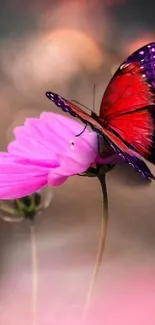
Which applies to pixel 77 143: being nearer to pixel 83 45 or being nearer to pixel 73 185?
pixel 73 185

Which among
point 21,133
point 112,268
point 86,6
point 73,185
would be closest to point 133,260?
point 112,268

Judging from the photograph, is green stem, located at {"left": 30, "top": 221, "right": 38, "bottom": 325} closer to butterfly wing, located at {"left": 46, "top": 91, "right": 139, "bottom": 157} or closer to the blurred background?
the blurred background

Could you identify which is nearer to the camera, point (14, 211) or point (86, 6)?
point (14, 211)

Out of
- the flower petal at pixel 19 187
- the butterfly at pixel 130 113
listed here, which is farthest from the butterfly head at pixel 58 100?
the flower petal at pixel 19 187

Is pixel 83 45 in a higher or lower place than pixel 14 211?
higher

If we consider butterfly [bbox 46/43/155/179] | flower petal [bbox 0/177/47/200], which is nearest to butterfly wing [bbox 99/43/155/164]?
butterfly [bbox 46/43/155/179]

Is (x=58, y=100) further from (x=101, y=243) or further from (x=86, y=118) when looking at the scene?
(x=101, y=243)
